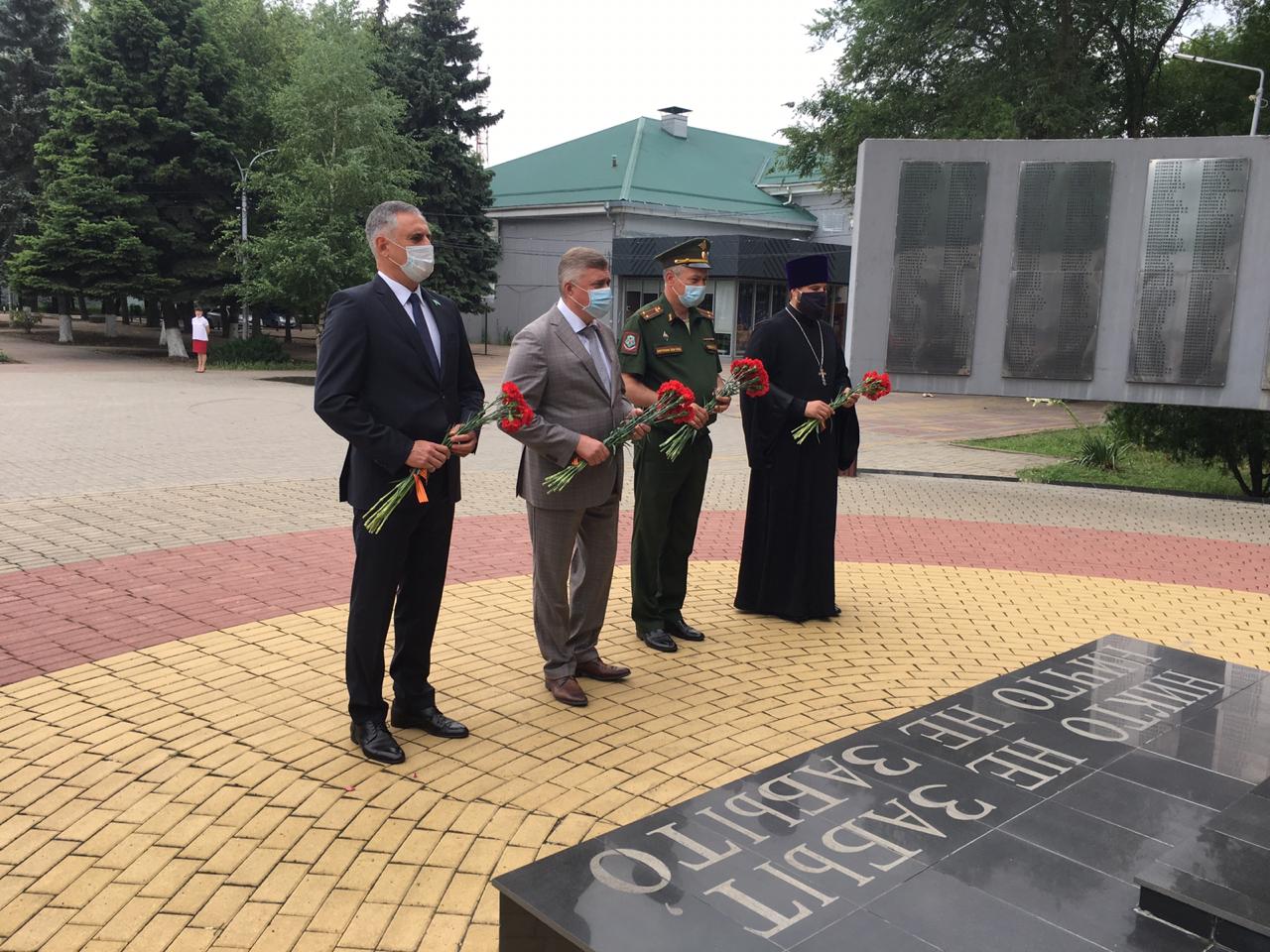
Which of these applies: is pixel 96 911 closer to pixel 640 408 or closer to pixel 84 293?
pixel 640 408

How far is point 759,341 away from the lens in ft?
19.8

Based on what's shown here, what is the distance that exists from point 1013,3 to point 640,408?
72.5 ft

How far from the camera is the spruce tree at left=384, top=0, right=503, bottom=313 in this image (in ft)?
118

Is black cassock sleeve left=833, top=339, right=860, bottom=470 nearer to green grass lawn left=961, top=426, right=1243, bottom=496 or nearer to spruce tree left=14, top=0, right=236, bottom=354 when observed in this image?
green grass lawn left=961, top=426, right=1243, bottom=496

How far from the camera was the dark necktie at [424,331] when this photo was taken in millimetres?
4008

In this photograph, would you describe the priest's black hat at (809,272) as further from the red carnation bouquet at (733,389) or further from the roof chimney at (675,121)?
the roof chimney at (675,121)

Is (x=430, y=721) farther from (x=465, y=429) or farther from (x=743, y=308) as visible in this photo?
(x=743, y=308)

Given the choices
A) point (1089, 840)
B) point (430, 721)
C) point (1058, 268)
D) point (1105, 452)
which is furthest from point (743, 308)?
point (1089, 840)

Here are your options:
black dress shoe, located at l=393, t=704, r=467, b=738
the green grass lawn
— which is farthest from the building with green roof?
black dress shoe, located at l=393, t=704, r=467, b=738

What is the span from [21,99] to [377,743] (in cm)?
4046

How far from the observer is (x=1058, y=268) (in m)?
11.0

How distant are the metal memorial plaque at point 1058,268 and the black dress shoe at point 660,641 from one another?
23.6 feet

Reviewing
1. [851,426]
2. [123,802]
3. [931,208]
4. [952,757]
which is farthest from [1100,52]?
[123,802]

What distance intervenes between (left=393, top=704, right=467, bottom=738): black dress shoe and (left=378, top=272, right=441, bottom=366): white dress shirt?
1448mm
